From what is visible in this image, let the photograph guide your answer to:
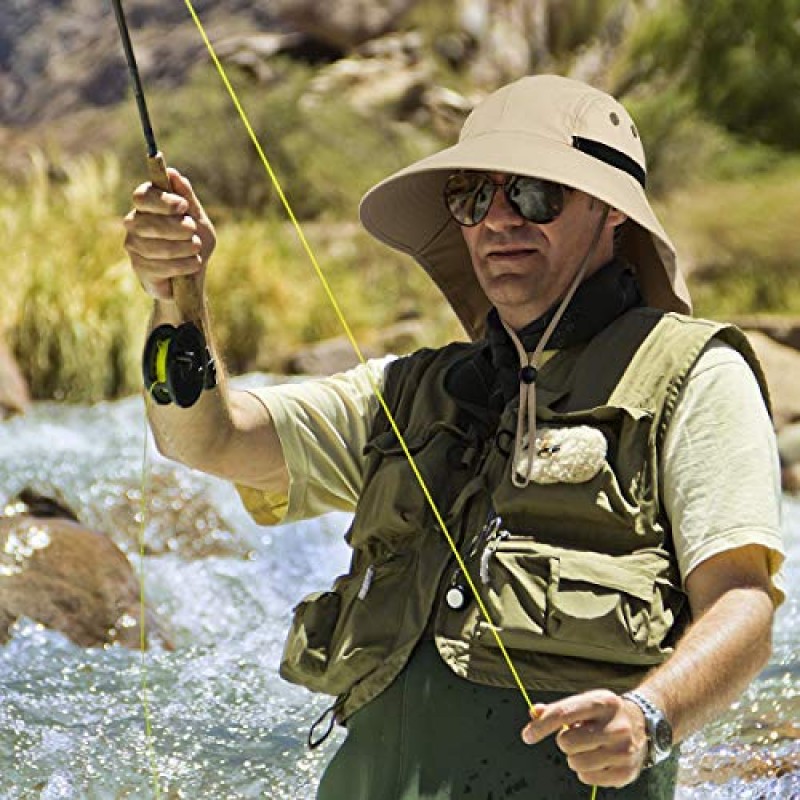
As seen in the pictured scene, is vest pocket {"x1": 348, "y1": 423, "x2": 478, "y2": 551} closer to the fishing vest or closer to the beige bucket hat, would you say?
the fishing vest

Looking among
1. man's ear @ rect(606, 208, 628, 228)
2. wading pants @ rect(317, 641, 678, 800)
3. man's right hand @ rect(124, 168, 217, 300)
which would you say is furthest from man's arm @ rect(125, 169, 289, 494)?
man's ear @ rect(606, 208, 628, 228)

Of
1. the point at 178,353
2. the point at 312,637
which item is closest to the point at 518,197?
the point at 178,353

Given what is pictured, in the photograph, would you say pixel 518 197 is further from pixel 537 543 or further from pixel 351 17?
pixel 351 17

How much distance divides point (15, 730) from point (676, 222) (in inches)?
406

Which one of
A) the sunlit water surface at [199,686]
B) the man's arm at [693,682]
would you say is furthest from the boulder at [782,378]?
the man's arm at [693,682]

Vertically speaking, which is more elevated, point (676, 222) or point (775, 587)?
point (775, 587)

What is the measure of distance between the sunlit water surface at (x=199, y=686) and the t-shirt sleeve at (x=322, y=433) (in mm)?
674

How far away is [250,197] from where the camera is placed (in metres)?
15.0

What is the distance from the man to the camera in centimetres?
217

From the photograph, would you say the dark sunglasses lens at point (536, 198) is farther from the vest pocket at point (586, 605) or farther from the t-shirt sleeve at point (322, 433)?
the vest pocket at point (586, 605)

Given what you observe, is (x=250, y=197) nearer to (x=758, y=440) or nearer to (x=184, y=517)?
(x=184, y=517)

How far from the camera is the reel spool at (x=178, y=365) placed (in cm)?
247

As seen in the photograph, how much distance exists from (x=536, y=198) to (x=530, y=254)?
0.28 feet

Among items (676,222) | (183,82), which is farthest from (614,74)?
(183,82)
